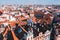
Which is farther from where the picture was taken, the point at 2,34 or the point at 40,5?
the point at 40,5

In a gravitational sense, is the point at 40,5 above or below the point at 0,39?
above

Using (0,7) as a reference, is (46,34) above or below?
below

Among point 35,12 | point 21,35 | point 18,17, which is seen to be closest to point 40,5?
point 35,12

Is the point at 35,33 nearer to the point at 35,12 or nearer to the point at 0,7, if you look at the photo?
the point at 35,12

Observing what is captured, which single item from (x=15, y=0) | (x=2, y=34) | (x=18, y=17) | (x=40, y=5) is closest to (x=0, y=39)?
(x=2, y=34)

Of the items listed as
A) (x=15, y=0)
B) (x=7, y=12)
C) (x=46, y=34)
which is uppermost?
(x=15, y=0)

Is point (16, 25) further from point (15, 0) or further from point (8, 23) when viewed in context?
point (15, 0)

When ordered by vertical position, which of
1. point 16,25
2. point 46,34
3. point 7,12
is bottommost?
point 46,34

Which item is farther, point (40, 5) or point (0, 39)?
point (40, 5)
